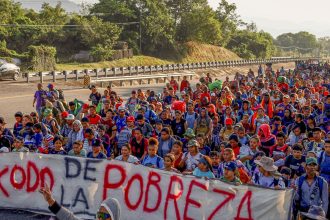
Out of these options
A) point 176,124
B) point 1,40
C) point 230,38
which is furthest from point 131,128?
point 230,38

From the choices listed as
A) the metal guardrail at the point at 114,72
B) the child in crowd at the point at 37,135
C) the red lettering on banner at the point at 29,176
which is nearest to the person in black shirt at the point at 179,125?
the child in crowd at the point at 37,135

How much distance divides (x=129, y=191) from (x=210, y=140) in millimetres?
3925

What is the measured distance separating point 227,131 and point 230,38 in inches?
3001

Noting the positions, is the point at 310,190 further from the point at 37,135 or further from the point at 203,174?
the point at 37,135

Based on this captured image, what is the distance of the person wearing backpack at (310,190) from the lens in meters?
6.70

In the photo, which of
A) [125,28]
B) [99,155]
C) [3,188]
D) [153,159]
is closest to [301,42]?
[125,28]

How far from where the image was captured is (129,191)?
24.6 ft

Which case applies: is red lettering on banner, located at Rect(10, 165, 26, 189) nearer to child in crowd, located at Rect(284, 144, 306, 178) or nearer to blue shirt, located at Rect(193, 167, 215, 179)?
blue shirt, located at Rect(193, 167, 215, 179)

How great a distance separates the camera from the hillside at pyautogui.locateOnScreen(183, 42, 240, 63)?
70.8 metres

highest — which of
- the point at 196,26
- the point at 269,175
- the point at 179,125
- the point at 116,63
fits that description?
the point at 196,26

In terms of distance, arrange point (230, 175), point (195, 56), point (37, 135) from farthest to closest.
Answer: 1. point (195, 56)
2. point (37, 135)
3. point (230, 175)

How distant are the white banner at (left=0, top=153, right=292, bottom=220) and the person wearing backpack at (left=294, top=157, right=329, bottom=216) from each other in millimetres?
392

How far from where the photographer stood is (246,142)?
9.60m

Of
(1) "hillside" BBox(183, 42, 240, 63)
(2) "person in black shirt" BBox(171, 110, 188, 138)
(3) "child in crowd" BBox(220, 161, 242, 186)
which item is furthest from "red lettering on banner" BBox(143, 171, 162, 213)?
(1) "hillside" BBox(183, 42, 240, 63)
